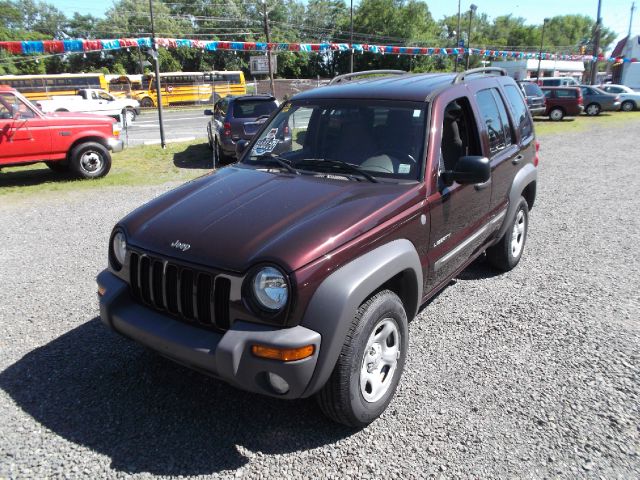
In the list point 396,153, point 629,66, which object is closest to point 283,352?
point 396,153

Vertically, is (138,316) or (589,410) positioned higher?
(138,316)

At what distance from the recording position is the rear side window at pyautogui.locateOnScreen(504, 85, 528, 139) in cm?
492

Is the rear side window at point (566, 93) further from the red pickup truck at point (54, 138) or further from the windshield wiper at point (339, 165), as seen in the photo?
the windshield wiper at point (339, 165)

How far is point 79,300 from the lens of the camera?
4.70 metres

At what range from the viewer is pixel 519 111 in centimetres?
506

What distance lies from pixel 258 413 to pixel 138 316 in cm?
95

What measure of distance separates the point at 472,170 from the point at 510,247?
81.4 inches

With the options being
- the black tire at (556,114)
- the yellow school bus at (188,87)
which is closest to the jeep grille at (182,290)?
the black tire at (556,114)

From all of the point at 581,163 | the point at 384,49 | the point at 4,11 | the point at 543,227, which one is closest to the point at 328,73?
the point at 384,49

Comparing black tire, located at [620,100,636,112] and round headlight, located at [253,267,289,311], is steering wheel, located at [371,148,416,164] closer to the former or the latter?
round headlight, located at [253,267,289,311]

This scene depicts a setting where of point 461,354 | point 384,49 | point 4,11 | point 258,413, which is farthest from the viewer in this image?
point 4,11

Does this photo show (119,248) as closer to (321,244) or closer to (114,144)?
(321,244)

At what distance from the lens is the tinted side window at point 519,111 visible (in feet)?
16.1

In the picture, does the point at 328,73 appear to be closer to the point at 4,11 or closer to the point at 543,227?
the point at 4,11
